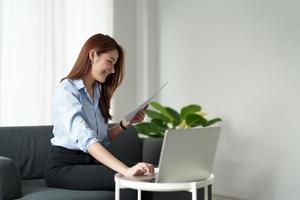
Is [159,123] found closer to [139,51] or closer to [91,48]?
[139,51]

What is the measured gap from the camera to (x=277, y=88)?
303cm

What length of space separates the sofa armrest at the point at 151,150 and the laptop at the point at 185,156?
956 millimetres

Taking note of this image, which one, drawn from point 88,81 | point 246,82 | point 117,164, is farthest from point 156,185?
point 246,82

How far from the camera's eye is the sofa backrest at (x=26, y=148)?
2350 mm

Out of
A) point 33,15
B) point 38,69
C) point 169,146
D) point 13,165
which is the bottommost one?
point 13,165

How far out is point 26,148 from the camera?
94.1 inches

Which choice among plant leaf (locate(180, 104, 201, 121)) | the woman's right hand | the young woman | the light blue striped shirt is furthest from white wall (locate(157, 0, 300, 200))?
the woman's right hand

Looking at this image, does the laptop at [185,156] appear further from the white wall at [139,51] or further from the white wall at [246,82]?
the white wall at [139,51]

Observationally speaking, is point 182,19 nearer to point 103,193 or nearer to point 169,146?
point 103,193

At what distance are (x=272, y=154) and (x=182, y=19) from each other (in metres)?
1.40

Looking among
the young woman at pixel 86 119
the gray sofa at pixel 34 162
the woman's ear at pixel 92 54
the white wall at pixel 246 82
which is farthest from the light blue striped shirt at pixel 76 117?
the white wall at pixel 246 82

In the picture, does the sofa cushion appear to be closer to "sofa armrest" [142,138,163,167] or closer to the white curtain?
"sofa armrest" [142,138,163,167]

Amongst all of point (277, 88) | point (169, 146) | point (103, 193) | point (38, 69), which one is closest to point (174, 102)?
point (277, 88)

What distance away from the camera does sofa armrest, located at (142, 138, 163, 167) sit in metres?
2.56
